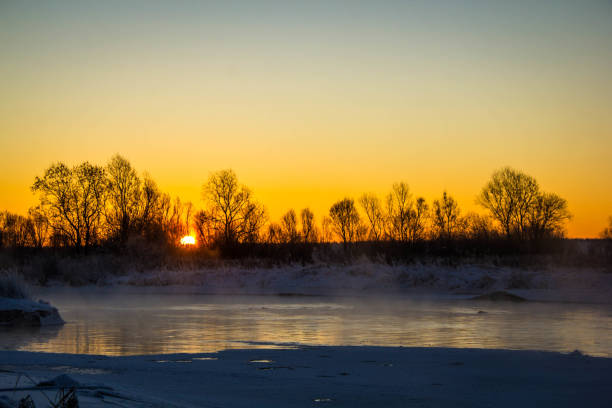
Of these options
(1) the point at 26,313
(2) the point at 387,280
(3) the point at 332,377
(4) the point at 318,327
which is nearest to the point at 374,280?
(2) the point at 387,280

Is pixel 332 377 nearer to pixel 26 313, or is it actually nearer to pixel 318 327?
pixel 318 327

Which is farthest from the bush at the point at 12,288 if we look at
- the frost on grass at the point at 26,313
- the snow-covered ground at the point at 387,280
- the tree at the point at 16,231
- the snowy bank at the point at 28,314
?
the tree at the point at 16,231

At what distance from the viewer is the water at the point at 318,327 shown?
9.93 meters

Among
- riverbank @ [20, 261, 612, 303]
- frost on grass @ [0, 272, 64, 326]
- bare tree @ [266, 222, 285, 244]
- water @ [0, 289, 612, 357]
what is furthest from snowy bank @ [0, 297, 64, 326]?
bare tree @ [266, 222, 285, 244]

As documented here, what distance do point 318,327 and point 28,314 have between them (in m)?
6.34

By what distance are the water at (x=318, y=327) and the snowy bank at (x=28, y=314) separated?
1.47 feet

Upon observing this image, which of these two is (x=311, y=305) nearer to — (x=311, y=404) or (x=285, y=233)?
(x=311, y=404)

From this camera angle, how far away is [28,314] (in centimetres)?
1358

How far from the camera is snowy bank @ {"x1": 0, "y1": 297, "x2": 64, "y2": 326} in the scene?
527 inches

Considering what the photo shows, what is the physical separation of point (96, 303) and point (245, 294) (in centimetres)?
630

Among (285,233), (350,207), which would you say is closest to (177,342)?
(285,233)

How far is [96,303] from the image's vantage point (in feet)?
65.8

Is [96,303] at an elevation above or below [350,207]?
below

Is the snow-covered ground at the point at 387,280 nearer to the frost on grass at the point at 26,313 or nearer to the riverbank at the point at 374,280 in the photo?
the riverbank at the point at 374,280
